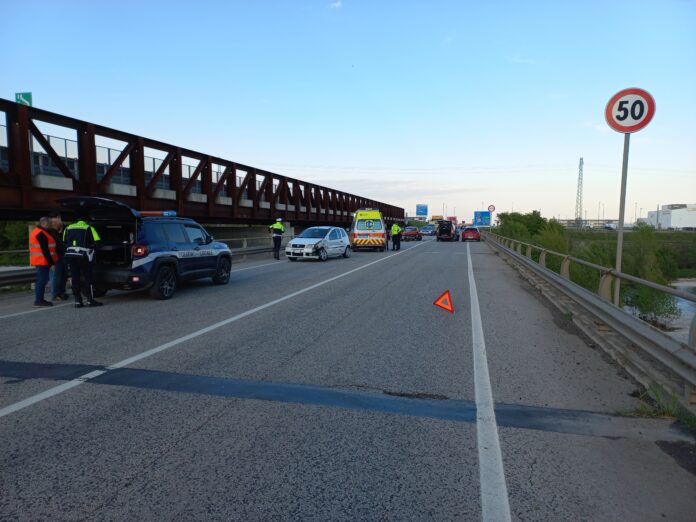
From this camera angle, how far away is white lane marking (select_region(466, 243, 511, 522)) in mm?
2812

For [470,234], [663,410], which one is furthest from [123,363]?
[470,234]

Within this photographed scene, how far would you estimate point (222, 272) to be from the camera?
1295 cm

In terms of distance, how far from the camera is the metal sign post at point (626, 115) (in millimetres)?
7027

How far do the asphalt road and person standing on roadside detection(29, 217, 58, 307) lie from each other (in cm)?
225

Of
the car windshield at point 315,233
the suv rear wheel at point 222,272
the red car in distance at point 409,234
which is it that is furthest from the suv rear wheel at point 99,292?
the red car in distance at point 409,234

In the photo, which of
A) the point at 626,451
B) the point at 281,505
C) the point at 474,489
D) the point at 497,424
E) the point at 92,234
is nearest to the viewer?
the point at 281,505

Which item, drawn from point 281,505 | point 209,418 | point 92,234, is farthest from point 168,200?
point 281,505

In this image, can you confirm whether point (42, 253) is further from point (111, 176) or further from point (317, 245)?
point (317, 245)

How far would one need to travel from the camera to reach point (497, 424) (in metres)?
3.99

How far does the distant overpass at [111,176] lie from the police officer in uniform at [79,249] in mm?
5997

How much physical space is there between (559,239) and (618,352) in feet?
45.0

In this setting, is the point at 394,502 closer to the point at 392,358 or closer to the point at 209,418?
the point at 209,418

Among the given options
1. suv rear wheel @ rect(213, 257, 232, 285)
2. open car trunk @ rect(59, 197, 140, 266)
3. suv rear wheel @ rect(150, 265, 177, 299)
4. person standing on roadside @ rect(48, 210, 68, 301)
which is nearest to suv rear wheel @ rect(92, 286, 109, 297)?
person standing on roadside @ rect(48, 210, 68, 301)

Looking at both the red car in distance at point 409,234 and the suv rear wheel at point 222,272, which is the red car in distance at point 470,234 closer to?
the red car in distance at point 409,234
